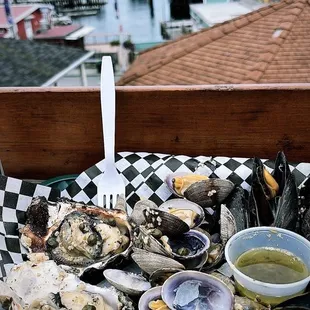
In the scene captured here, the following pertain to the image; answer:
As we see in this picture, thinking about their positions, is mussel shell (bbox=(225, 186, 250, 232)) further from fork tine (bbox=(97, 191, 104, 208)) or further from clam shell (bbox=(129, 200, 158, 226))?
fork tine (bbox=(97, 191, 104, 208))

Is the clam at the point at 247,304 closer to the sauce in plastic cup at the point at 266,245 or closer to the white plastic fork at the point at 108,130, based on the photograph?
the sauce in plastic cup at the point at 266,245

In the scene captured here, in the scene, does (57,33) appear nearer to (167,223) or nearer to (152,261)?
(167,223)

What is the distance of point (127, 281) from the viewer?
826 millimetres

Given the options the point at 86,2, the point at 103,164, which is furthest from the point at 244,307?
the point at 86,2

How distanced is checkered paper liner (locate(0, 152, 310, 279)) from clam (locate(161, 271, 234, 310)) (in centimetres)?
37

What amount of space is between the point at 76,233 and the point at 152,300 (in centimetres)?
26

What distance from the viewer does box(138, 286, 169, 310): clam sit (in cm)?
75

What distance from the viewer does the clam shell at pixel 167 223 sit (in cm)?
92

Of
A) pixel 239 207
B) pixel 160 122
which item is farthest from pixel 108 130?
pixel 239 207

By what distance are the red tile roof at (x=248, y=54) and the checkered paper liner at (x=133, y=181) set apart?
2296 millimetres

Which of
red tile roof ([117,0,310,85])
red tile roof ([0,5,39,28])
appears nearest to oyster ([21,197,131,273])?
red tile roof ([117,0,310,85])

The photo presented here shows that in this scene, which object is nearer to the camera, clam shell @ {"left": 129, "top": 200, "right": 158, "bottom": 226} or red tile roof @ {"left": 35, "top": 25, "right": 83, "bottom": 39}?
clam shell @ {"left": 129, "top": 200, "right": 158, "bottom": 226}

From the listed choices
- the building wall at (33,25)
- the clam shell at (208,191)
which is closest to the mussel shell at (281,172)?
the clam shell at (208,191)

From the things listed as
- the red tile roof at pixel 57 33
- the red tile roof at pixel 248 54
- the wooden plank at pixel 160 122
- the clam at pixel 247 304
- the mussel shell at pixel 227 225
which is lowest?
the red tile roof at pixel 57 33
